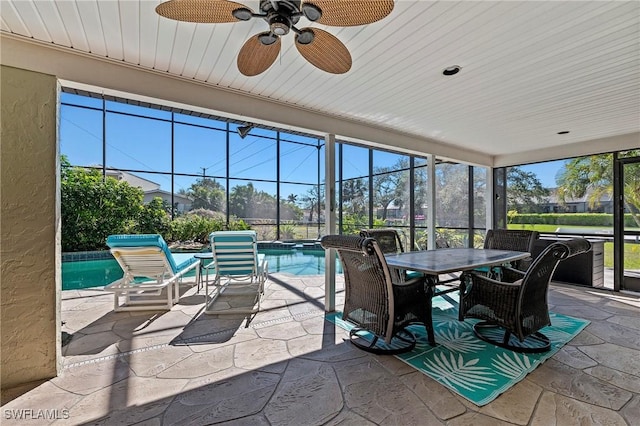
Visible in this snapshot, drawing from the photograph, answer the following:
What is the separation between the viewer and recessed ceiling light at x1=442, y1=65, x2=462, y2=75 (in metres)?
2.51

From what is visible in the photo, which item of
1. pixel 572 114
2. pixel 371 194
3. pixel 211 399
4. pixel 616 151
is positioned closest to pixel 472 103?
pixel 572 114

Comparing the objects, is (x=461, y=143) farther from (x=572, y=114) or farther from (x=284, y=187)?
(x=284, y=187)

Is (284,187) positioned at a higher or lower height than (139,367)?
higher

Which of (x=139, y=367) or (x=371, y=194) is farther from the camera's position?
(x=371, y=194)

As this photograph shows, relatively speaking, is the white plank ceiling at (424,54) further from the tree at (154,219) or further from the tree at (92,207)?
the tree at (154,219)

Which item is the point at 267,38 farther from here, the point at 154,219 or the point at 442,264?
the point at 154,219

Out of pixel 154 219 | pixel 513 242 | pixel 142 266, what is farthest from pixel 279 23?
pixel 154 219

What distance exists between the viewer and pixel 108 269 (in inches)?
259

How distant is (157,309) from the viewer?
3693 mm

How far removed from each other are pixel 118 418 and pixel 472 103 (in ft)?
13.9

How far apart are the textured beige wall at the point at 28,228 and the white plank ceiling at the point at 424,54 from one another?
1.54ft

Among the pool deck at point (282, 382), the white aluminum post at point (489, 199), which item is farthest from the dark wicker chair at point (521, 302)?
the white aluminum post at point (489, 199)

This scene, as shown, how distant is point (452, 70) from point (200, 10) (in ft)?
6.98

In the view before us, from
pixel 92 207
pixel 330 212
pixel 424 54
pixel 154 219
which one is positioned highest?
pixel 424 54
